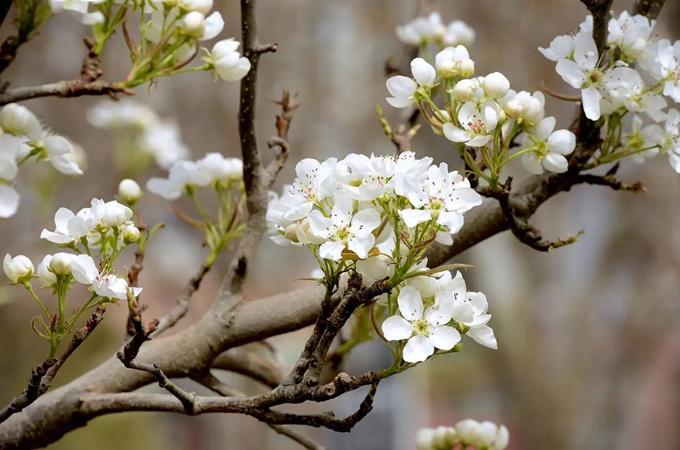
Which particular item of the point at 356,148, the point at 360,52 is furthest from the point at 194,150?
the point at 360,52

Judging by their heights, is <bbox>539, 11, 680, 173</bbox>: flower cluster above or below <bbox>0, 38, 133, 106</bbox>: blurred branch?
below

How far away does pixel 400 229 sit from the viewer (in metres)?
0.54

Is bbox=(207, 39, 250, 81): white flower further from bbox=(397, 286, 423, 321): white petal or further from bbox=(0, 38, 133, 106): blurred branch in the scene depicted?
bbox=(397, 286, 423, 321): white petal

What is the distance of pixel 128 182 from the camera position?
0.85 meters

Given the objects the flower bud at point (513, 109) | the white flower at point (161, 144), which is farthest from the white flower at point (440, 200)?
the white flower at point (161, 144)

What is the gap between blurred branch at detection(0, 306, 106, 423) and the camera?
533 mm

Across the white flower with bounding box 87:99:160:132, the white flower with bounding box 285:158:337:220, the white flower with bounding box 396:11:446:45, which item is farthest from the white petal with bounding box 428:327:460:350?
the white flower with bounding box 87:99:160:132

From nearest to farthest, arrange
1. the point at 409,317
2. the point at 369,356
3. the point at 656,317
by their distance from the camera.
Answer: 1. the point at 409,317
2. the point at 656,317
3. the point at 369,356

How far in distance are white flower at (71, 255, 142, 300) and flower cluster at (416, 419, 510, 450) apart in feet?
1.38

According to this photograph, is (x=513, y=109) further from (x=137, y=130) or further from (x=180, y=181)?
(x=137, y=130)

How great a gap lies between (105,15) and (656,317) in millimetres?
3130

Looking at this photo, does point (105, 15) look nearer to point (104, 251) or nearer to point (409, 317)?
point (104, 251)

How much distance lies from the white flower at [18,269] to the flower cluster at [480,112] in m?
0.33

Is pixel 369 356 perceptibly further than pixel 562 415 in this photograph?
Yes
